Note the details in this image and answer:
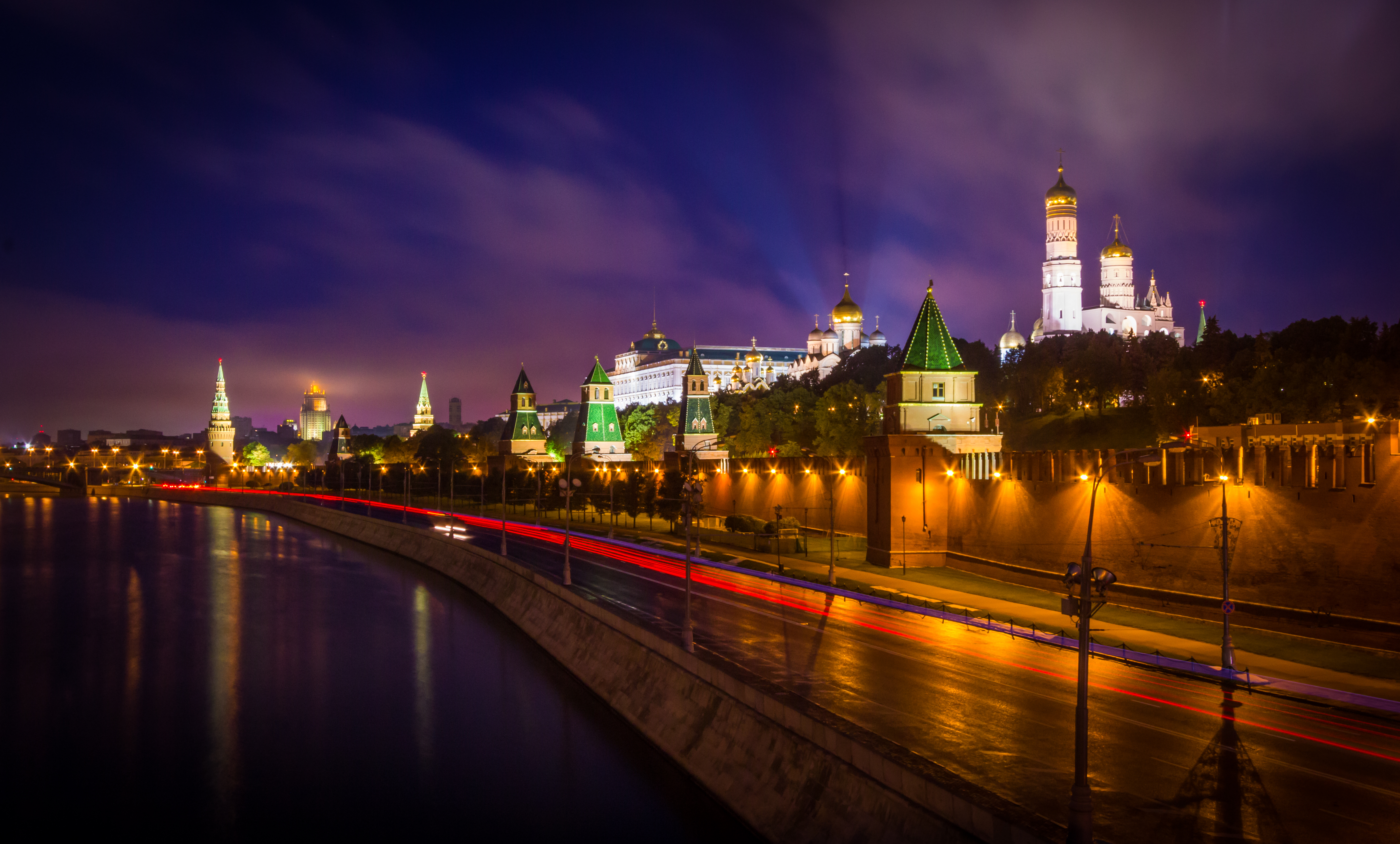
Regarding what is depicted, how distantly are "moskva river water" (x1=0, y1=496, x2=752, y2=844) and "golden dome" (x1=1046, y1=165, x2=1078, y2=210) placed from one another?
127m

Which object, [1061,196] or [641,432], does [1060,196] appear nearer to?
[1061,196]

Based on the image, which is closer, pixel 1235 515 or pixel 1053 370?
pixel 1235 515

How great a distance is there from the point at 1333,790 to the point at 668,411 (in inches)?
6387

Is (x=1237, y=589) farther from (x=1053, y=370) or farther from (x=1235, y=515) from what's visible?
(x=1053, y=370)

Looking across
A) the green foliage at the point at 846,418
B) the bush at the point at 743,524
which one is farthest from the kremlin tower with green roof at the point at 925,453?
the green foliage at the point at 846,418

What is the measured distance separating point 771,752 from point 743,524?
44.4 m

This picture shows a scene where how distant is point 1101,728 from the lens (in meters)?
21.0

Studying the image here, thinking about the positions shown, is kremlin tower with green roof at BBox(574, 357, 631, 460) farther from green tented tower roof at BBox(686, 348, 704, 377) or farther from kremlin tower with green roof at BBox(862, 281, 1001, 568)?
kremlin tower with green roof at BBox(862, 281, 1001, 568)

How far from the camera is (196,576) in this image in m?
68.4

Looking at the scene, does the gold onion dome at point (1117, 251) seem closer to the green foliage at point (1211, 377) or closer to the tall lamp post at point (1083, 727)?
the green foliage at point (1211, 377)

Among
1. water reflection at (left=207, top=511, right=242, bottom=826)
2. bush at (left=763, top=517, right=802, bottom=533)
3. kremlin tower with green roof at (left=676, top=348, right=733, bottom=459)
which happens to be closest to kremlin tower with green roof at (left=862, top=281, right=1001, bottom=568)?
bush at (left=763, top=517, right=802, bottom=533)

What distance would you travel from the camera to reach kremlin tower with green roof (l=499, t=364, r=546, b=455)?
135125 millimetres

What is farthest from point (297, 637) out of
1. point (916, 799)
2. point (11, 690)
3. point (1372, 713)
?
point (1372, 713)

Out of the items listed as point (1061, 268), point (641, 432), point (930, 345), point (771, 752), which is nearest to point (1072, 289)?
point (1061, 268)
